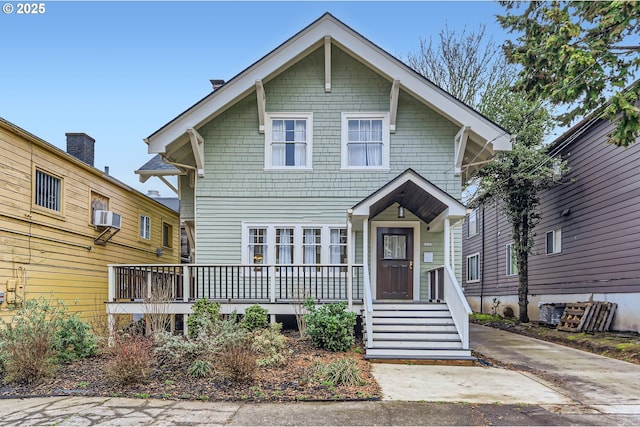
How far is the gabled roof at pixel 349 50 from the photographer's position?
10.9 metres

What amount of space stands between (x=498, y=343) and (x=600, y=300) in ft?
12.0

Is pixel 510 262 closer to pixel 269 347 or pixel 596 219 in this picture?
pixel 596 219

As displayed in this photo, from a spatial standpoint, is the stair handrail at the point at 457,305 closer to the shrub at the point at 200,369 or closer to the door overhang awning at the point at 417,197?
the door overhang awning at the point at 417,197

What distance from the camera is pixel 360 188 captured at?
11648 millimetres

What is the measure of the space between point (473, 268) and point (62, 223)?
20.1 m

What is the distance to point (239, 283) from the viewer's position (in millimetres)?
10883

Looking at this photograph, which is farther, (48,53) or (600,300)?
(48,53)

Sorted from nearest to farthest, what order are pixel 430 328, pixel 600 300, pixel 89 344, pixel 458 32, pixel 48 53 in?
pixel 89 344 → pixel 430 328 → pixel 600 300 → pixel 48 53 → pixel 458 32

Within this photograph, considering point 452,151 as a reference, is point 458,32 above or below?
above

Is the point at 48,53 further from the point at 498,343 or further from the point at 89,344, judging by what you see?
the point at 498,343

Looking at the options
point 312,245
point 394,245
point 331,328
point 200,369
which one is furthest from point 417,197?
point 200,369

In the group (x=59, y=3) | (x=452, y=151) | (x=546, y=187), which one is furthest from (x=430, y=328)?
(x=59, y=3)

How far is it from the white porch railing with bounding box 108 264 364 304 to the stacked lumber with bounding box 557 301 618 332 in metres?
6.26

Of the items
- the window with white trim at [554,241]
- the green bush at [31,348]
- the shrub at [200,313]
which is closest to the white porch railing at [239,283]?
the shrub at [200,313]
